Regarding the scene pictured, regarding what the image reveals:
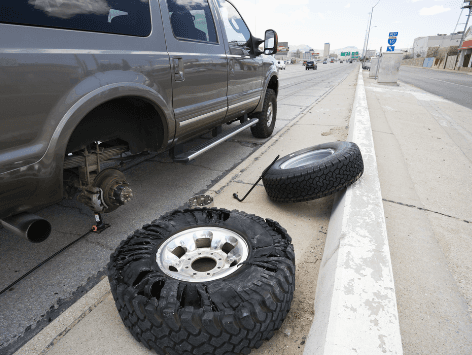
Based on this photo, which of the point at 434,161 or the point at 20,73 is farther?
the point at 434,161

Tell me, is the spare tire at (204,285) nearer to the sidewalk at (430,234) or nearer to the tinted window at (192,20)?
the sidewalk at (430,234)

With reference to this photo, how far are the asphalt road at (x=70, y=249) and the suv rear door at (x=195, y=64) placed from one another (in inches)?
30.6

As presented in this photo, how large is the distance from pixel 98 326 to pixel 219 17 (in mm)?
3259

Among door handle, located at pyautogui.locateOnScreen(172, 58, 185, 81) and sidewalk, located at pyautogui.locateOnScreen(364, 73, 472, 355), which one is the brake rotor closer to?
door handle, located at pyautogui.locateOnScreen(172, 58, 185, 81)

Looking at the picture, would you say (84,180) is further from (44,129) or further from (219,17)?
(219,17)

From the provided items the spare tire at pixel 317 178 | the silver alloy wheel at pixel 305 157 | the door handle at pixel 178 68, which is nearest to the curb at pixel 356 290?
the spare tire at pixel 317 178

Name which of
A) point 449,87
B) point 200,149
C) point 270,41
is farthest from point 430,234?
point 449,87

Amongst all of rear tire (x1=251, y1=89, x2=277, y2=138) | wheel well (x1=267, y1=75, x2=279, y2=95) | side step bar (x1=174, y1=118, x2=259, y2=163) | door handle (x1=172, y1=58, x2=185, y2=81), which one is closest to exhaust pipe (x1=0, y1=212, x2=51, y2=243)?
side step bar (x1=174, y1=118, x2=259, y2=163)

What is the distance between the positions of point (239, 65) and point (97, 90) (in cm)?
228

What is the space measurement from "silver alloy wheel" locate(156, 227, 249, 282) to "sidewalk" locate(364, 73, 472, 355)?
945 millimetres

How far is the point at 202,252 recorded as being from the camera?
1.87m

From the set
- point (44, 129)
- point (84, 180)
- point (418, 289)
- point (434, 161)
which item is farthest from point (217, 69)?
point (434, 161)

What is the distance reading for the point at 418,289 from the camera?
1811 mm

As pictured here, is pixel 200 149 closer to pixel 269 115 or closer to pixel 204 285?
pixel 204 285
